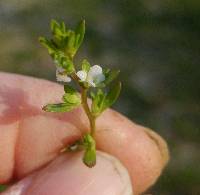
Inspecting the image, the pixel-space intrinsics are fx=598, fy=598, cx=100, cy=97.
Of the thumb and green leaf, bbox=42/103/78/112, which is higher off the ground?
green leaf, bbox=42/103/78/112

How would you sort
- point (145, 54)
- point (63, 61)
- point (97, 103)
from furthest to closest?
point (145, 54) → point (97, 103) → point (63, 61)

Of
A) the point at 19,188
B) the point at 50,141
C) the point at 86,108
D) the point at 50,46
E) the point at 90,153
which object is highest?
the point at 50,46

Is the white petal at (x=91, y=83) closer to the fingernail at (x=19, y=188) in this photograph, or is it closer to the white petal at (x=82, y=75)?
the white petal at (x=82, y=75)

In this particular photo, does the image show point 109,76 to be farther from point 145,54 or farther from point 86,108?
point 145,54

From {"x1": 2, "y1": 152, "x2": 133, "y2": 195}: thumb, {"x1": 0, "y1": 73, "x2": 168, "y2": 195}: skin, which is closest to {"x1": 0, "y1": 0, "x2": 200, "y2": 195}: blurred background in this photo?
{"x1": 0, "y1": 73, "x2": 168, "y2": 195}: skin

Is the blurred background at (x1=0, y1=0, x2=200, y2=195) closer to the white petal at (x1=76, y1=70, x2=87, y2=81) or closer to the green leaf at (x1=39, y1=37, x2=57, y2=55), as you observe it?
the white petal at (x1=76, y1=70, x2=87, y2=81)

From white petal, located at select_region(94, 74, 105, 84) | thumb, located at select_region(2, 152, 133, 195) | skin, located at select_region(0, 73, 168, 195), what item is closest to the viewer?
white petal, located at select_region(94, 74, 105, 84)

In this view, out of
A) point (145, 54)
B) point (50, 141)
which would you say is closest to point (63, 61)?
point (50, 141)
